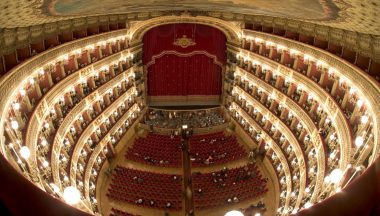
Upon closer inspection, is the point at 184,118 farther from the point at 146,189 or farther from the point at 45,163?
the point at 45,163

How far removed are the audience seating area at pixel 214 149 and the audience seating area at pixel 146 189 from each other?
12.0ft

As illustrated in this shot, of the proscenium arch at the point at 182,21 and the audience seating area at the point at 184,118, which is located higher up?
the proscenium arch at the point at 182,21

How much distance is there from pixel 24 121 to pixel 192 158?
17639 mm

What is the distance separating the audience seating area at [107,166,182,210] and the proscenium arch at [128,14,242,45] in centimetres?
1359

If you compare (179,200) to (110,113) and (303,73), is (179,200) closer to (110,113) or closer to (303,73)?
(110,113)

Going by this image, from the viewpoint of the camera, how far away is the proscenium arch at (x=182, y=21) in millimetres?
33969

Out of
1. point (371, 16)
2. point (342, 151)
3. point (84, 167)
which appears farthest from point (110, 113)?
point (371, 16)

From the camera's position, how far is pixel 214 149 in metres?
35.4

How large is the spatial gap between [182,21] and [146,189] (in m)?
16.8

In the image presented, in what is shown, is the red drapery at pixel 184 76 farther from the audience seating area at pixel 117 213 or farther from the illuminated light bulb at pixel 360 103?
the illuminated light bulb at pixel 360 103

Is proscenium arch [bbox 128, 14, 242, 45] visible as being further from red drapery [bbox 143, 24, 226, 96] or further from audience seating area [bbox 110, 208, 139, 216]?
audience seating area [bbox 110, 208, 139, 216]

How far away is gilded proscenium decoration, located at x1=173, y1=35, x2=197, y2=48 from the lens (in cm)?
3681

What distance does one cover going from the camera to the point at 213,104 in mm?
40094

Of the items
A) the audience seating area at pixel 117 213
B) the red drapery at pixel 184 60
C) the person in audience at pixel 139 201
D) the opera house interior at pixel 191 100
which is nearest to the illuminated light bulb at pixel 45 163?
the opera house interior at pixel 191 100
